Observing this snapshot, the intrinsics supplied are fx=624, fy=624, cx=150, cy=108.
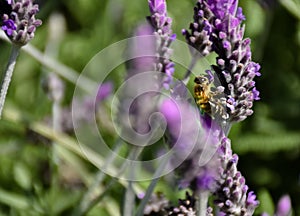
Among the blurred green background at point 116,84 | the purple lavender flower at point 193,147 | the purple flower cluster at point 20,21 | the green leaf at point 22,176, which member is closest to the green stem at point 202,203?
the purple lavender flower at point 193,147

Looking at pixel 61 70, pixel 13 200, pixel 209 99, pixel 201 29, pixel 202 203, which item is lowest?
pixel 202 203

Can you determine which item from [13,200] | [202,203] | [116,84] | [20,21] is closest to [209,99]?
[202,203]

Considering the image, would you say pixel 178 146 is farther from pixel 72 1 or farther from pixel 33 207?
pixel 72 1

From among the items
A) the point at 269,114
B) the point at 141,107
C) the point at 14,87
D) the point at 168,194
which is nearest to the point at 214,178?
the point at 141,107

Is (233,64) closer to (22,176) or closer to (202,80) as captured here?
(202,80)

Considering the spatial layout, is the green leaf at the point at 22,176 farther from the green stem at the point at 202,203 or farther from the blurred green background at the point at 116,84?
the green stem at the point at 202,203

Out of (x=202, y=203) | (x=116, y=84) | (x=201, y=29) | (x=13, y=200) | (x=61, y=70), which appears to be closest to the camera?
(x=202, y=203)

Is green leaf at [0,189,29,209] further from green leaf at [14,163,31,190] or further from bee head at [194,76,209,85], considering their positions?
bee head at [194,76,209,85]

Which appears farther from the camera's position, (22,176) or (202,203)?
(22,176)
